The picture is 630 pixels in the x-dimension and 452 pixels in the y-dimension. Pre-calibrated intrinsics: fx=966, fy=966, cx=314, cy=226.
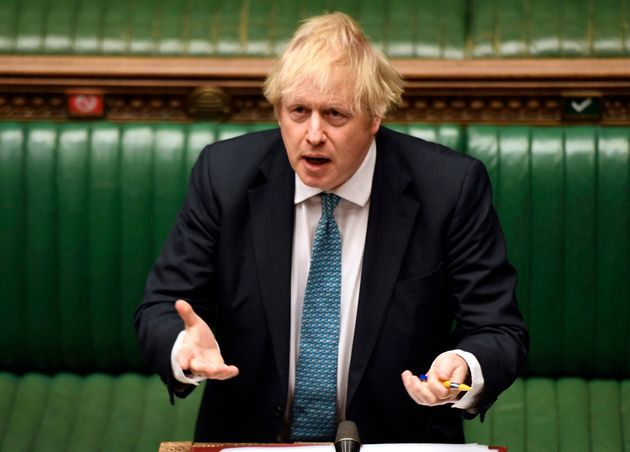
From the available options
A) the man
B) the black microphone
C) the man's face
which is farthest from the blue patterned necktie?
the black microphone

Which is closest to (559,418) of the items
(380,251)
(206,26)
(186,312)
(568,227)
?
(568,227)

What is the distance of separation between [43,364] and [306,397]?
119 cm

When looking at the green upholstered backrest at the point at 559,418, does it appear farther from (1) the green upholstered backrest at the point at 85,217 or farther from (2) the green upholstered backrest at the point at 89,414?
(1) the green upholstered backrest at the point at 85,217

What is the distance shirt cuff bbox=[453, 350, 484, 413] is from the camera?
5.79ft

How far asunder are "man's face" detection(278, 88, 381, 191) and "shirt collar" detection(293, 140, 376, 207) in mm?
82

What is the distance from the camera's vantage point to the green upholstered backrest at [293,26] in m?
2.86

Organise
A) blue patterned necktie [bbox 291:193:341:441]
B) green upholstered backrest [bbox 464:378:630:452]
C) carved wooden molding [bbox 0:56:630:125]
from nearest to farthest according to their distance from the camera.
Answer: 1. blue patterned necktie [bbox 291:193:341:441]
2. green upholstered backrest [bbox 464:378:630:452]
3. carved wooden molding [bbox 0:56:630:125]

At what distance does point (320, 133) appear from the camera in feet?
6.26

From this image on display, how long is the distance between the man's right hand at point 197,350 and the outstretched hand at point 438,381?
305 millimetres

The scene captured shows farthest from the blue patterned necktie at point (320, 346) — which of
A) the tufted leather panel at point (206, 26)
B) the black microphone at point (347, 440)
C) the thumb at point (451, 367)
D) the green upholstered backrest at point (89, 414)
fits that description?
the tufted leather panel at point (206, 26)

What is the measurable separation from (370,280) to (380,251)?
7 cm

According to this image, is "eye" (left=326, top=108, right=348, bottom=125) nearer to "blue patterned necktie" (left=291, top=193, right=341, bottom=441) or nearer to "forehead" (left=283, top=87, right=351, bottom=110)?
"forehead" (left=283, top=87, right=351, bottom=110)

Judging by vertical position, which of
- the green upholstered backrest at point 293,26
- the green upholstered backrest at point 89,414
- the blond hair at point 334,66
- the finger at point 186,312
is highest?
the green upholstered backrest at point 293,26

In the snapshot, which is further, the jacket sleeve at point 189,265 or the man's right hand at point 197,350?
the jacket sleeve at point 189,265
